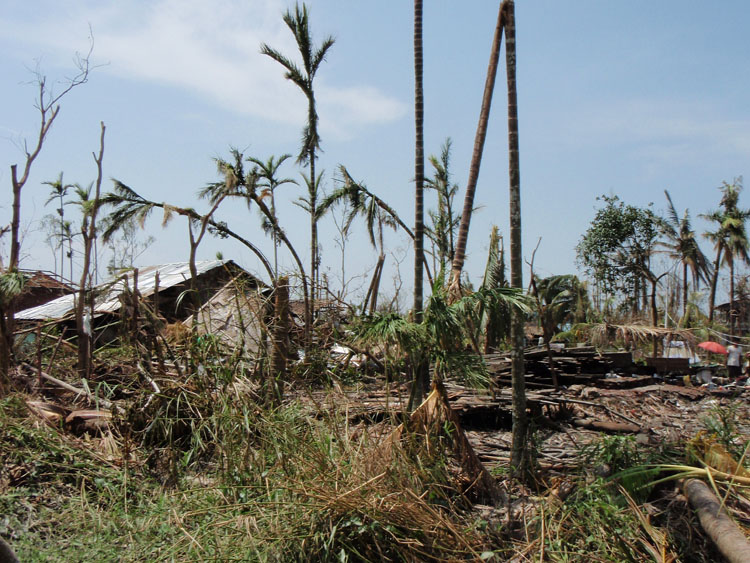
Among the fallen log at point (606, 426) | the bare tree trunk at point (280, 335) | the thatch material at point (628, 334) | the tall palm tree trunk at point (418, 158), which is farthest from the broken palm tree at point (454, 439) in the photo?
the thatch material at point (628, 334)

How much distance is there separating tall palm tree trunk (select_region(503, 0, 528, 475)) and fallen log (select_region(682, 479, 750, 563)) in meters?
1.42

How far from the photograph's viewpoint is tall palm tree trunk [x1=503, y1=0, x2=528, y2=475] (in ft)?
18.0

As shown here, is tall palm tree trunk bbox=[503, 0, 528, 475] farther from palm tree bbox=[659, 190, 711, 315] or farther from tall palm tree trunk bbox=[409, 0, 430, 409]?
palm tree bbox=[659, 190, 711, 315]

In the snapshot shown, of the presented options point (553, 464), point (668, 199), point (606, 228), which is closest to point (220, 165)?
point (553, 464)

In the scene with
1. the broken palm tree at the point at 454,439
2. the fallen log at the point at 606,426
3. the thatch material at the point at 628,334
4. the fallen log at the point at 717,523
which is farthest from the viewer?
the thatch material at the point at 628,334

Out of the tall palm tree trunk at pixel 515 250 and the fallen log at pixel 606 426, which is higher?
the tall palm tree trunk at pixel 515 250

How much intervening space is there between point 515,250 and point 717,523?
2.64m

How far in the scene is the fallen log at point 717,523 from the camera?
3.54m

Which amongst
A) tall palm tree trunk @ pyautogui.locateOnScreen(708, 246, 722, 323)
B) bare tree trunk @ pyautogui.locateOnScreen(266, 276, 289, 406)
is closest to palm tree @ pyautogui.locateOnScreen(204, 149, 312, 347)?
bare tree trunk @ pyautogui.locateOnScreen(266, 276, 289, 406)

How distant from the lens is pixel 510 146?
5.69 m

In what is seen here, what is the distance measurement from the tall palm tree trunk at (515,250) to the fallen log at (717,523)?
1416 mm

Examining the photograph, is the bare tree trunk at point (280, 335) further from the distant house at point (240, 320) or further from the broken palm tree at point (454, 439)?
the broken palm tree at point (454, 439)

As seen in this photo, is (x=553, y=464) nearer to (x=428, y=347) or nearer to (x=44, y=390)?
(x=428, y=347)

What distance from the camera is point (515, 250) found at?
18.2 feet
